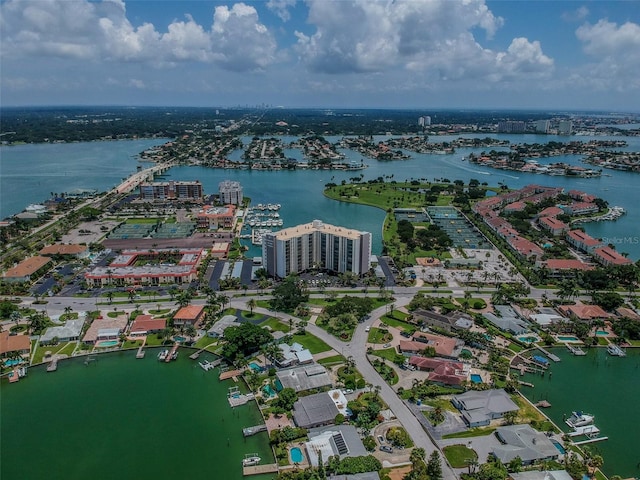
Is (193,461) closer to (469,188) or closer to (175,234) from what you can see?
(175,234)

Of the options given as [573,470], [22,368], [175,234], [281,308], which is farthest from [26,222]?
[573,470]

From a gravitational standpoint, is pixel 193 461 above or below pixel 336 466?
below

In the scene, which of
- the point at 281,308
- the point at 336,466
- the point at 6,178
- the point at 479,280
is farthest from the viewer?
the point at 6,178

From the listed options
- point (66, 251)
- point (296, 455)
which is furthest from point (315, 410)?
point (66, 251)

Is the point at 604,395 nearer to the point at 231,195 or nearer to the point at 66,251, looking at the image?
the point at 66,251

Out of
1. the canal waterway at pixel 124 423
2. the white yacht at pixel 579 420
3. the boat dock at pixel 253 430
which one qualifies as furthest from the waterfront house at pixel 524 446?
the boat dock at pixel 253 430
